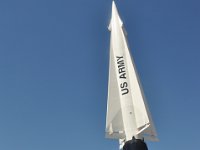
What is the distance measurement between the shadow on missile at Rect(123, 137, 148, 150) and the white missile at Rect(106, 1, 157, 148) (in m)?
0.55

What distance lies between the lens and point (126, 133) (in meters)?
23.5

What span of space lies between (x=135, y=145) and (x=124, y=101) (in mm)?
3069

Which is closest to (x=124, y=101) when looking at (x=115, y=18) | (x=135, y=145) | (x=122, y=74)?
(x=122, y=74)

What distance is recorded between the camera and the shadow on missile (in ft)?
72.6

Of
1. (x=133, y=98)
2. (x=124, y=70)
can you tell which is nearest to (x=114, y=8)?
(x=124, y=70)

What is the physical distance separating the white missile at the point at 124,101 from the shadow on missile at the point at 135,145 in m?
0.55

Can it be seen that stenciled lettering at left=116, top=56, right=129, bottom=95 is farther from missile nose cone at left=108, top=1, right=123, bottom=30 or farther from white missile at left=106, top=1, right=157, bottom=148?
missile nose cone at left=108, top=1, right=123, bottom=30

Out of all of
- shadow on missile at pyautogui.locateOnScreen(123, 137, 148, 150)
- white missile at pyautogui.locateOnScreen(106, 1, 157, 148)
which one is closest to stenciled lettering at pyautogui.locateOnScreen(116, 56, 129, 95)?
white missile at pyautogui.locateOnScreen(106, 1, 157, 148)

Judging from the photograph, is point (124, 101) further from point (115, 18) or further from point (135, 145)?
point (115, 18)

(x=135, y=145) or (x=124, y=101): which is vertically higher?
(x=124, y=101)

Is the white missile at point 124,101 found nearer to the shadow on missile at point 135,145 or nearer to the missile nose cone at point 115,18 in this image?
the shadow on missile at point 135,145

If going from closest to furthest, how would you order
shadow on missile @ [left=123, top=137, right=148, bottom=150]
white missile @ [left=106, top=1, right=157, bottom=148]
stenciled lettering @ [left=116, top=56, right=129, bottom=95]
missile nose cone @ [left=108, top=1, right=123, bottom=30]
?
shadow on missile @ [left=123, top=137, right=148, bottom=150] < white missile @ [left=106, top=1, right=157, bottom=148] < stenciled lettering @ [left=116, top=56, right=129, bottom=95] < missile nose cone @ [left=108, top=1, right=123, bottom=30]

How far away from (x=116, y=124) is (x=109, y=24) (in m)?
7.36

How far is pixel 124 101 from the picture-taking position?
24.1 m
